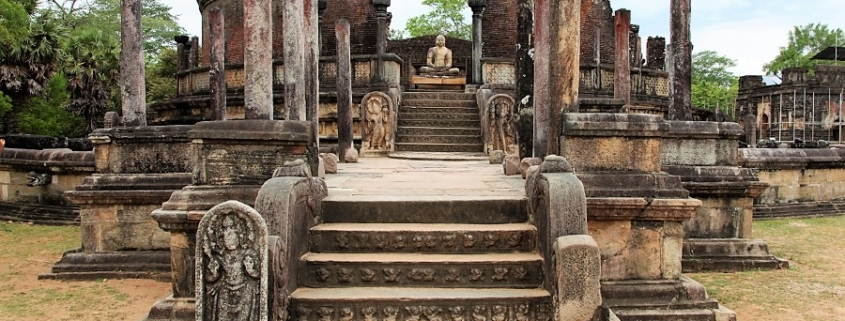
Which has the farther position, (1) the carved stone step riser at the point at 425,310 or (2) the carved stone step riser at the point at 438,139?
(2) the carved stone step riser at the point at 438,139

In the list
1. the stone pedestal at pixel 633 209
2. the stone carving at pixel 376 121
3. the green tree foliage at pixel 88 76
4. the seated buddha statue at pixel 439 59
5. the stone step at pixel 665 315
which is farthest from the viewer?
the green tree foliage at pixel 88 76

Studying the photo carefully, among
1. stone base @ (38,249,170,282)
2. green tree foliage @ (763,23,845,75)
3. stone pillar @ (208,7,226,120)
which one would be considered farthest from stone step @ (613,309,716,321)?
green tree foliage @ (763,23,845,75)

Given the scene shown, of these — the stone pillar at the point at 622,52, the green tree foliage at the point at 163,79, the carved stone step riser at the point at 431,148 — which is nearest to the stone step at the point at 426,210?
the stone pillar at the point at 622,52

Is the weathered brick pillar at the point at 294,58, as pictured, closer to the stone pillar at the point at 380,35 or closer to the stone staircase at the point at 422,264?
the stone staircase at the point at 422,264

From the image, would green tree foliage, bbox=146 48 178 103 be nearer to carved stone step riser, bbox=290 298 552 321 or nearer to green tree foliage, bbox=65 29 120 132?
green tree foliage, bbox=65 29 120 132

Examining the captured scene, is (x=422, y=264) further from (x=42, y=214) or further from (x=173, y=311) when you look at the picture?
(x=42, y=214)

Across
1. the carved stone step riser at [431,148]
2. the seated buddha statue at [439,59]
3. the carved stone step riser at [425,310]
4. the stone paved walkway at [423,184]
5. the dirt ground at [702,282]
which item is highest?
the seated buddha statue at [439,59]

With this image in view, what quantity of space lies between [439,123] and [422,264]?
1115 centimetres

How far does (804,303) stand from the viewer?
22.0ft

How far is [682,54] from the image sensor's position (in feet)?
33.3

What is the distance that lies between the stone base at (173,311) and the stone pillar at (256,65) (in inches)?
70.7

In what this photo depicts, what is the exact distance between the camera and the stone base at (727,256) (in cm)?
803

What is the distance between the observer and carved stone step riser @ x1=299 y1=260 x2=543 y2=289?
16.5 feet

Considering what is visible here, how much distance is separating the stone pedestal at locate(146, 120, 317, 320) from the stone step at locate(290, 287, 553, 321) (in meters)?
1.12
